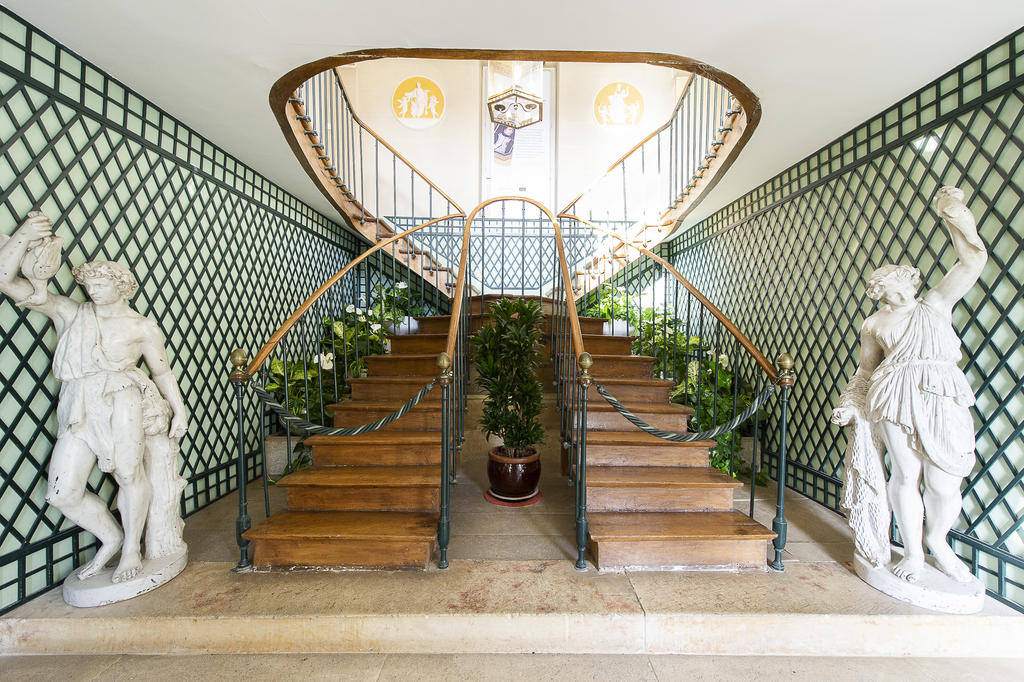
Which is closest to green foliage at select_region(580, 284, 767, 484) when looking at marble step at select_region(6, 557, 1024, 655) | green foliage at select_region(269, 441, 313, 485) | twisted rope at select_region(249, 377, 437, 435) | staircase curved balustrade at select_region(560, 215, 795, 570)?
staircase curved balustrade at select_region(560, 215, 795, 570)

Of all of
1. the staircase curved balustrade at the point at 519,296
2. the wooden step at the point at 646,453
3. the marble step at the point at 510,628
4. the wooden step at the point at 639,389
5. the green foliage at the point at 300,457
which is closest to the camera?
the marble step at the point at 510,628

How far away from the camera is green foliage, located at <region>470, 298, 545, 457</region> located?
277cm

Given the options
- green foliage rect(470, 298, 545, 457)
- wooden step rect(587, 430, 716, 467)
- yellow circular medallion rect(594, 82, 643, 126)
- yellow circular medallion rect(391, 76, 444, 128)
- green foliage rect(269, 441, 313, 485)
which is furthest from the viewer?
yellow circular medallion rect(594, 82, 643, 126)

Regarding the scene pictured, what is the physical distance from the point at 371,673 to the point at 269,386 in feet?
8.29

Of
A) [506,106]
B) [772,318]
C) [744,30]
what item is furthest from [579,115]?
[744,30]

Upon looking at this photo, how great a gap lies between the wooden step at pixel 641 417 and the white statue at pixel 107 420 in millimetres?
2315

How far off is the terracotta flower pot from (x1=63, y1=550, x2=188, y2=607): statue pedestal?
167cm

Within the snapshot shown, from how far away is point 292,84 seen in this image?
247 centimetres

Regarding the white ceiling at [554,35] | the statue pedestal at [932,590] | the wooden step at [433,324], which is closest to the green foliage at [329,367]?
the wooden step at [433,324]

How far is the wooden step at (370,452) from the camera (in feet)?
8.71

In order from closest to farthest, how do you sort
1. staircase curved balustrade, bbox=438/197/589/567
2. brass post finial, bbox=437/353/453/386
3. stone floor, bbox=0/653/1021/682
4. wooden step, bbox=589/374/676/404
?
1. stone floor, bbox=0/653/1021/682
2. brass post finial, bbox=437/353/453/386
3. staircase curved balustrade, bbox=438/197/589/567
4. wooden step, bbox=589/374/676/404

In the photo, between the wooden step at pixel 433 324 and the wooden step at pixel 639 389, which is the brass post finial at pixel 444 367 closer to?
the wooden step at pixel 639 389

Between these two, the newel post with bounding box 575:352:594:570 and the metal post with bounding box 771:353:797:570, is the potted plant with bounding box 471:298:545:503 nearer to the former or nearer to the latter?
the newel post with bounding box 575:352:594:570

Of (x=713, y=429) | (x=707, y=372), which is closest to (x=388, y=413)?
(x=713, y=429)
